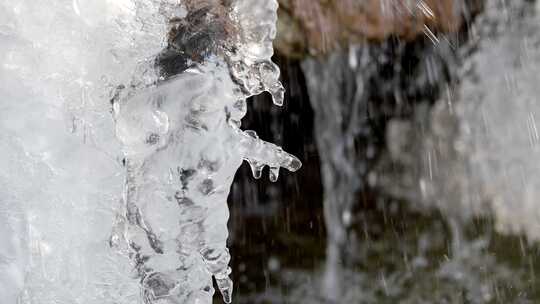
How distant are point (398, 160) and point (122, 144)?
4.65m

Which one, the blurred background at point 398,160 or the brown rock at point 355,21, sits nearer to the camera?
the brown rock at point 355,21

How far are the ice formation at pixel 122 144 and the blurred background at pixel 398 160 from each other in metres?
3.45

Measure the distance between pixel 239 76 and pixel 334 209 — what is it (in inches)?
172

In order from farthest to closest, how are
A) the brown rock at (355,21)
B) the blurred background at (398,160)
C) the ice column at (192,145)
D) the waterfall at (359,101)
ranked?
the waterfall at (359,101) < the blurred background at (398,160) < the brown rock at (355,21) < the ice column at (192,145)

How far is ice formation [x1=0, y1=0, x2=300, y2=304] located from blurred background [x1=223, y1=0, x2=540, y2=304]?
3.45 m

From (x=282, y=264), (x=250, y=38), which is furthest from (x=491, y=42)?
(x=250, y=38)

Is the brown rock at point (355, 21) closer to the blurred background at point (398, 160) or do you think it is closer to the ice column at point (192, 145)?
the blurred background at point (398, 160)

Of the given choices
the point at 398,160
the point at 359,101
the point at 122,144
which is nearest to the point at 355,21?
the point at 359,101

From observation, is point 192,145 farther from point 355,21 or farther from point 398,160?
point 398,160

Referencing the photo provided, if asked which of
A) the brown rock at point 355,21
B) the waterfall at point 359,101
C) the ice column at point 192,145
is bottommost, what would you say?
the ice column at point 192,145

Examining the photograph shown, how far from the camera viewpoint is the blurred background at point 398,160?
4.68 metres

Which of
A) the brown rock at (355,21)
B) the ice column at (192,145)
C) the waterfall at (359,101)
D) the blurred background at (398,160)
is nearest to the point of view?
the ice column at (192,145)

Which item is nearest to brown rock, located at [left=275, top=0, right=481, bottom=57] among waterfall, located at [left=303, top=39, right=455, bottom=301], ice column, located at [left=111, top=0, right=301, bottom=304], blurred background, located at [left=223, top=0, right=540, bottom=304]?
blurred background, located at [left=223, top=0, right=540, bottom=304]

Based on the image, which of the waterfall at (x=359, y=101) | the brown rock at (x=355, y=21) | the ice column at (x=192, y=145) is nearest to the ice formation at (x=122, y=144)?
the ice column at (x=192, y=145)
